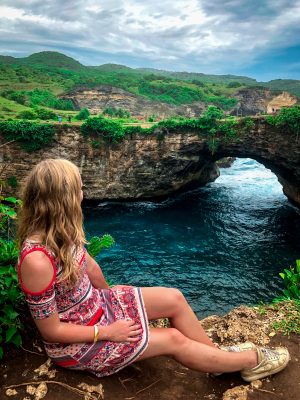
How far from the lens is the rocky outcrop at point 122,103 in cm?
5920

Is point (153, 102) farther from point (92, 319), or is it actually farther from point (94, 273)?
point (92, 319)

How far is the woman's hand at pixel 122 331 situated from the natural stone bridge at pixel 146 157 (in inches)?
873

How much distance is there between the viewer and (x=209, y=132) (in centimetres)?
2383

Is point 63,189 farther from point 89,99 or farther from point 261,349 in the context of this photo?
point 89,99

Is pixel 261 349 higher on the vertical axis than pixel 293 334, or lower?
higher

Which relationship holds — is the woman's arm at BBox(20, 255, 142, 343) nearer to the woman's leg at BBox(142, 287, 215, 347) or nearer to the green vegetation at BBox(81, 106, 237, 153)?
the woman's leg at BBox(142, 287, 215, 347)

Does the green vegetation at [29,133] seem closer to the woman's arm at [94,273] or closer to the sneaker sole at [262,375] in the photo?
the woman's arm at [94,273]

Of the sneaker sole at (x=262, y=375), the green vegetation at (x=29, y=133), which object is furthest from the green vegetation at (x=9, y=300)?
the green vegetation at (x=29, y=133)

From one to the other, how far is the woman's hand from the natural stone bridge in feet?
72.7

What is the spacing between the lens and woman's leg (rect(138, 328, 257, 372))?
3.07 meters

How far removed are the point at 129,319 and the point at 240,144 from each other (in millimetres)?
22963

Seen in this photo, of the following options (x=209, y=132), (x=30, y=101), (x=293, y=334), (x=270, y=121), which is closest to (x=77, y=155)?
(x=209, y=132)

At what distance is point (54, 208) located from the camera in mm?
2650

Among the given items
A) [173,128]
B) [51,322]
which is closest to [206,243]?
[173,128]
